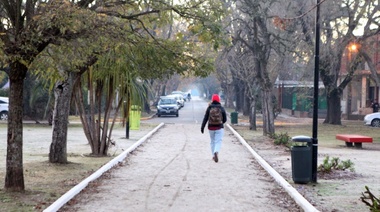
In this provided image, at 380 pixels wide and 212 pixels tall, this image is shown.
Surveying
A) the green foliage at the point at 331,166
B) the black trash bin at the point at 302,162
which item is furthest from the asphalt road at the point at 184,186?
the green foliage at the point at 331,166

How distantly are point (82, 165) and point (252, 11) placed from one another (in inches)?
539

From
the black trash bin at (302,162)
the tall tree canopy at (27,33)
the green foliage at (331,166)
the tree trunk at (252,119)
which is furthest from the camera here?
the tree trunk at (252,119)

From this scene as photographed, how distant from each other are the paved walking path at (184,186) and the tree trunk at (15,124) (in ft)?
4.03

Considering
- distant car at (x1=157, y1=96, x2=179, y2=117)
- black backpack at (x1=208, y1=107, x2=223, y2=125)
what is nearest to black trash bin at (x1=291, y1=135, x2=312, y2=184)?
black backpack at (x1=208, y1=107, x2=223, y2=125)

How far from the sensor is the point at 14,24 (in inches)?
426

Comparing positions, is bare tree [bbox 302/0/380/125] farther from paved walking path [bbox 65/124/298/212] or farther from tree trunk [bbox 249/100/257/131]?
paved walking path [bbox 65/124/298/212]

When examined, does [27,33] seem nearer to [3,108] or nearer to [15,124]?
[15,124]

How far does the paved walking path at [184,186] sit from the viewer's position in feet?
34.2

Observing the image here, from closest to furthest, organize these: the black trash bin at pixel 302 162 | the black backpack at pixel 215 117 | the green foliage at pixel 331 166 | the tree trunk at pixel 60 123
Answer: the black trash bin at pixel 302 162
the green foliage at pixel 331 166
the tree trunk at pixel 60 123
the black backpack at pixel 215 117

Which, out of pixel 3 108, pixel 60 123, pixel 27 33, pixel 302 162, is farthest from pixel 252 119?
pixel 27 33

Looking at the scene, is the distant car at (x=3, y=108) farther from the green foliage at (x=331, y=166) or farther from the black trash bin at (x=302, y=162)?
the black trash bin at (x=302, y=162)

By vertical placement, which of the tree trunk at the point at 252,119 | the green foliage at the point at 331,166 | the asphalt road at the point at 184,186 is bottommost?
the asphalt road at the point at 184,186

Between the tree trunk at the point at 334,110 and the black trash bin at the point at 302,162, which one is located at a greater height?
the tree trunk at the point at 334,110

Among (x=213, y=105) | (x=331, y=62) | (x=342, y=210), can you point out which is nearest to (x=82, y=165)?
(x=213, y=105)
